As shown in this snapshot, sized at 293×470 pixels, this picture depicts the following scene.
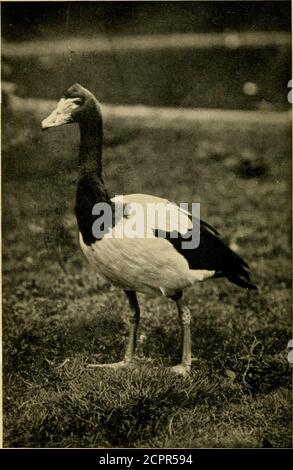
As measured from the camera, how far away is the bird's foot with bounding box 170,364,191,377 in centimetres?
258

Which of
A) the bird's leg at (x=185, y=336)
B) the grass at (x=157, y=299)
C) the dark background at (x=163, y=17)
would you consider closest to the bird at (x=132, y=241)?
the bird's leg at (x=185, y=336)

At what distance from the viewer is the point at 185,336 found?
8.63 feet

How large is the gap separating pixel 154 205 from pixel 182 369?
2.21 ft

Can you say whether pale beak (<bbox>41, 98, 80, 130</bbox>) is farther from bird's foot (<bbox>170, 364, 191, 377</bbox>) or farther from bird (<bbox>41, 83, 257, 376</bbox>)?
bird's foot (<bbox>170, 364, 191, 377</bbox>)

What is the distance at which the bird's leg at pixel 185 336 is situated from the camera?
261 cm

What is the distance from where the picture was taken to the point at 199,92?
273cm

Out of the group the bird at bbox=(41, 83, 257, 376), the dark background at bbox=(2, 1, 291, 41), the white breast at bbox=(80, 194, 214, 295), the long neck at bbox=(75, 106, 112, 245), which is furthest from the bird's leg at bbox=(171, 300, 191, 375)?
the dark background at bbox=(2, 1, 291, 41)

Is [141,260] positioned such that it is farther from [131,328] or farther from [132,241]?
[131,328]

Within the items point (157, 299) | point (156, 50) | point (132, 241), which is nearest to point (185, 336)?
point (157, 299)

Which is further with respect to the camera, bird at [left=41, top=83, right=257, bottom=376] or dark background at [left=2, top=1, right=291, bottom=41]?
dark background at [left=2, top=1, right=291, bottom=41]

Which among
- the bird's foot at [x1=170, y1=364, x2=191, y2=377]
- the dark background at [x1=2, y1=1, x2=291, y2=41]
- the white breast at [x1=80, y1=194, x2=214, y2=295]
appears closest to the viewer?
the white breast at [x1=80, y1=194, x2=214, y2=295]

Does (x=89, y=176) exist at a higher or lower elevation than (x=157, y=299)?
higher

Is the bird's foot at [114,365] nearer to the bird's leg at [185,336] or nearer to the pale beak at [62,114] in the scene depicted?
the bird's leg at [185,336]
